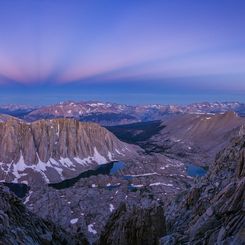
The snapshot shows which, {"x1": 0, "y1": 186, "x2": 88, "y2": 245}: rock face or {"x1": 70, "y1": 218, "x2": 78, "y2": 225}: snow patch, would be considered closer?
{"x1": 0, "y1": 186, "x2": 88, "y2": 245}: rock face

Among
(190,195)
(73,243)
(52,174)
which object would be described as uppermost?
(190,195)

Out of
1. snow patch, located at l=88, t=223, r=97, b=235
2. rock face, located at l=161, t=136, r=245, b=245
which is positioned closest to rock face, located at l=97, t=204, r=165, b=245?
rock face, located at l=161, t=136, r=245, b=245

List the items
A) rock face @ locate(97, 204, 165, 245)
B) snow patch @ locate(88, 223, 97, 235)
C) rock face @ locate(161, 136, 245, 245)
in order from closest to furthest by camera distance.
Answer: rock face @ locate(161, 136, 245, 245), rock face @ locate(97, 204, 165, 245), snow patch @ locate(88, 223, 97, 235)

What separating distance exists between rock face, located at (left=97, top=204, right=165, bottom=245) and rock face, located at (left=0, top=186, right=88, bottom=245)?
5056 mm

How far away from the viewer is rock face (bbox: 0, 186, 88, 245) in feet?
101

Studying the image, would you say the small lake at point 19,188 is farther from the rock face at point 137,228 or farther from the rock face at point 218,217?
the rock face at point 218,217

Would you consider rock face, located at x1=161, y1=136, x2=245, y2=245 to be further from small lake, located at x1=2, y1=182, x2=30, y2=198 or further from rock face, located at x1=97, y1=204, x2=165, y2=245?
small lake, located at x1=2, y1=182, x2=30, y2=198

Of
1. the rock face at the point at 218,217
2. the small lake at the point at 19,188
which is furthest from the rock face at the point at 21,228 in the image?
the small lake at the point at 19,188

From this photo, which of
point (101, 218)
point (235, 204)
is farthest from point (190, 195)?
point (101, 218)

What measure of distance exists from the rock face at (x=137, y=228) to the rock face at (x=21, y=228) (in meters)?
5.06

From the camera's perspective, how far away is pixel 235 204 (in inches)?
1221

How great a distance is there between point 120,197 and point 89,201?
41.3ft

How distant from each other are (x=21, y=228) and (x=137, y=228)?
15.8 metres

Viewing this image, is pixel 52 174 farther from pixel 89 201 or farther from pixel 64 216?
pixel 64 216
